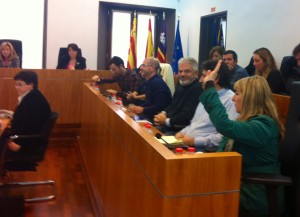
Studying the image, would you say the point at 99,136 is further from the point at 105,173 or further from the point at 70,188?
the point at 70,188

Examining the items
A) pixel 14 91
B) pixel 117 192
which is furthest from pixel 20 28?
pixel 117 192

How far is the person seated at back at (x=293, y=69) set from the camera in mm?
3682

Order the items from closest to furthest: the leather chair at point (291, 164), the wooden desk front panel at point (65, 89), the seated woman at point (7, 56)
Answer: the leather chair at point (291, 164), the wooden desk front panel at point (65, 89), the seated woman at point (7, 56)

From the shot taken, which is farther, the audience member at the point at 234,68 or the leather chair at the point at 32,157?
the audience member at the point at 234,68

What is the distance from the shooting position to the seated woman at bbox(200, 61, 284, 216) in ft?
6.29

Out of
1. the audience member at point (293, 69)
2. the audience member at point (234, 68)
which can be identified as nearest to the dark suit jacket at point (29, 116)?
the audience member at point (234, 68)

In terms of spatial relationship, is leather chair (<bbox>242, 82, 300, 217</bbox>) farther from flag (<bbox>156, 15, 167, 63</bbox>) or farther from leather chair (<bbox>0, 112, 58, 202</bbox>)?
flag (<bbox>156, 15, 167, 63</bbox>)

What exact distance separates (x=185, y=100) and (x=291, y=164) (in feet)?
4.82

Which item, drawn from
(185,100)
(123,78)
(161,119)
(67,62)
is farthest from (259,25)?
(67,62)

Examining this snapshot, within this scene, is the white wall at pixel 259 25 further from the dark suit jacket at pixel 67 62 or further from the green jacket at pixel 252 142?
the green jacket at pixel 252 142

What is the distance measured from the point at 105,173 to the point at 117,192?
0.54 meters

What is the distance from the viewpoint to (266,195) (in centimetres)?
188

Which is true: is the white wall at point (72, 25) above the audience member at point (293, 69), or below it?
above

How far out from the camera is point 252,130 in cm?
193
